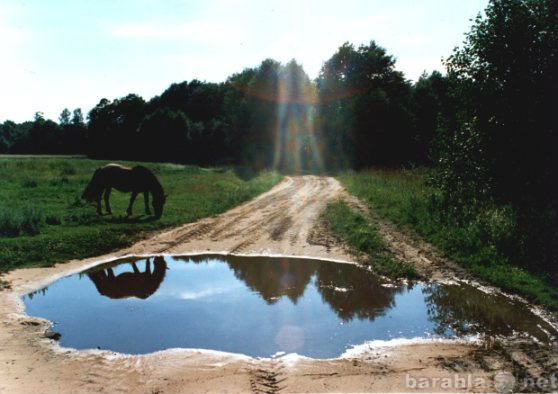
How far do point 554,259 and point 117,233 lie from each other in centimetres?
1296

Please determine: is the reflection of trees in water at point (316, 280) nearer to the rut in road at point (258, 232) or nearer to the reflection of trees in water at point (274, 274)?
the reflection of trees in water at point (274, 274)

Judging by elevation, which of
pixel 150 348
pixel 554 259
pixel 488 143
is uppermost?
pixel 488 143

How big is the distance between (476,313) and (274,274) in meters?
4.94

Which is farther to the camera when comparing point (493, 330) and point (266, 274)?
point (266, 274)

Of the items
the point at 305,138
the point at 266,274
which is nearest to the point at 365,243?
the point at 266,274

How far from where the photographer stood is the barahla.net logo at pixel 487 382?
5.74 meters

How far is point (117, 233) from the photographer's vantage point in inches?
605

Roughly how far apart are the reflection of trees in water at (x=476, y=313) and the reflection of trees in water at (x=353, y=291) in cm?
94

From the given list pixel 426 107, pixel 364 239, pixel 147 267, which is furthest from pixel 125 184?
pixel 426 107

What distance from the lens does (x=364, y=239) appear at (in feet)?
46.8

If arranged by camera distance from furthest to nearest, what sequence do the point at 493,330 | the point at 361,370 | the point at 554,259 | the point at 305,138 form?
the point at 305,138
the point at 554,259
the point at 493,330
the point at 361,370

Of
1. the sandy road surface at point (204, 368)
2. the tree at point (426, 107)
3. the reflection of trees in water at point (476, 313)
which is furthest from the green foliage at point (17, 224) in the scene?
the tree at point (426, 107)

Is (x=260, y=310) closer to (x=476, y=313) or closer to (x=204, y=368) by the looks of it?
(x=204, y=368)

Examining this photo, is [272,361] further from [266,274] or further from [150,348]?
[266,274]
